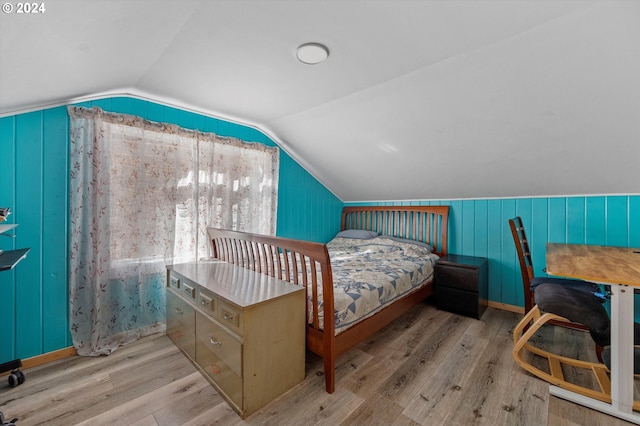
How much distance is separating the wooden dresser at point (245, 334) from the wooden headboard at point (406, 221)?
2438 millimetres

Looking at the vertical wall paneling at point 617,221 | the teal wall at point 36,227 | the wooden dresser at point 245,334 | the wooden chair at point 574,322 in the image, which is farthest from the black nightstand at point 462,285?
the teal wall at point 36,227

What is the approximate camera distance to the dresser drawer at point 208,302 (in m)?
1.73

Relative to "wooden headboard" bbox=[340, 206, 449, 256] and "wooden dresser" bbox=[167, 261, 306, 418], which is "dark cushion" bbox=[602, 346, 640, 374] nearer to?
"wooden headboard" bbox=[340, 206, 449, 256]

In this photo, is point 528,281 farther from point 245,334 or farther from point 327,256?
point 245,334

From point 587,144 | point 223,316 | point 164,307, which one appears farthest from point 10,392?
point 587,144

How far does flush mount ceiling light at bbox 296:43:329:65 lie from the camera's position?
5.40ft

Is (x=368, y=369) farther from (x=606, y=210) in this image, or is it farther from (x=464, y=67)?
(x=606, y=210)

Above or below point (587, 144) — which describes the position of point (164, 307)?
below

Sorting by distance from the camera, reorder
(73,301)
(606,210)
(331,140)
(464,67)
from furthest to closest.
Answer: (331,140) → (606,210) → (73,301) → (464,67)

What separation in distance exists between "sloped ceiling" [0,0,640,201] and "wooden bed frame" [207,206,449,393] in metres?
0.89

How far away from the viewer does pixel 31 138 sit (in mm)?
1943

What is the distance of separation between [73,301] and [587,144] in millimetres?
4334

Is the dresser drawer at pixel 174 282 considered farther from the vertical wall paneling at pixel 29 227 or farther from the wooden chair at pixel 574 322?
the wooden chair at pixel 574 322

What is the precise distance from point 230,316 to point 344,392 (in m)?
0.90
